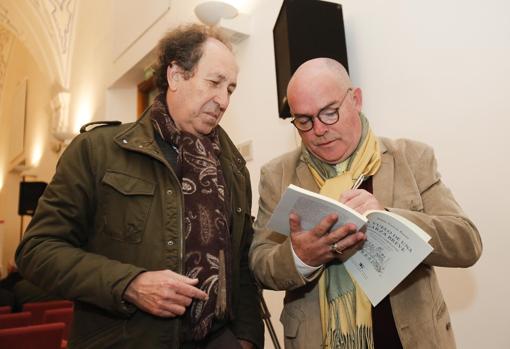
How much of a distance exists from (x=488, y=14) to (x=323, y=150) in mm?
1130

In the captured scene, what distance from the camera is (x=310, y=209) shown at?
51.8 inches

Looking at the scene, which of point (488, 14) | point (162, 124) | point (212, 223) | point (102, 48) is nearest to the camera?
point (212, 223)

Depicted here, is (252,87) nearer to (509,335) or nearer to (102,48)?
(509,335)

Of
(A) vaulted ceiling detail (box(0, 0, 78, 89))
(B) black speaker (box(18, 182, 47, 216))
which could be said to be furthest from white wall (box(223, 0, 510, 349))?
(B) black speaker (box(18, 182, 47, 216))

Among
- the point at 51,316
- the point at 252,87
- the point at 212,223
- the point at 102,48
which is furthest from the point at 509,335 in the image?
the point at 102,48

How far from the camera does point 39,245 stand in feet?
4.66

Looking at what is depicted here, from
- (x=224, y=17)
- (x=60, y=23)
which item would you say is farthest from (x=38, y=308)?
(x=60, y=23)

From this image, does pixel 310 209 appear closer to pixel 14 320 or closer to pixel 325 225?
pixel 325 225

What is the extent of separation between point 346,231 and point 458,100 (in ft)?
4.26

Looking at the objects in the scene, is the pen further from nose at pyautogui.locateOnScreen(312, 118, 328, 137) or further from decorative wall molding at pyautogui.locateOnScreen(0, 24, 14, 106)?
decorative wall molding at pyautogui.locateOnScreen(0, 24, 14, 106)

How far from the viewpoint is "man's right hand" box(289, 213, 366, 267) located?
1.28m

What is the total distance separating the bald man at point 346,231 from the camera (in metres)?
1.38

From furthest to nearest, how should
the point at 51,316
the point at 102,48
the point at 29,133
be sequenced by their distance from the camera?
1. the point at 29,133
2. the point at 102,48
3. the point at 51,316

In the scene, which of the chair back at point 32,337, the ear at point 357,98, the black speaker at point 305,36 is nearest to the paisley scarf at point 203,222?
the ear at point 357,98
